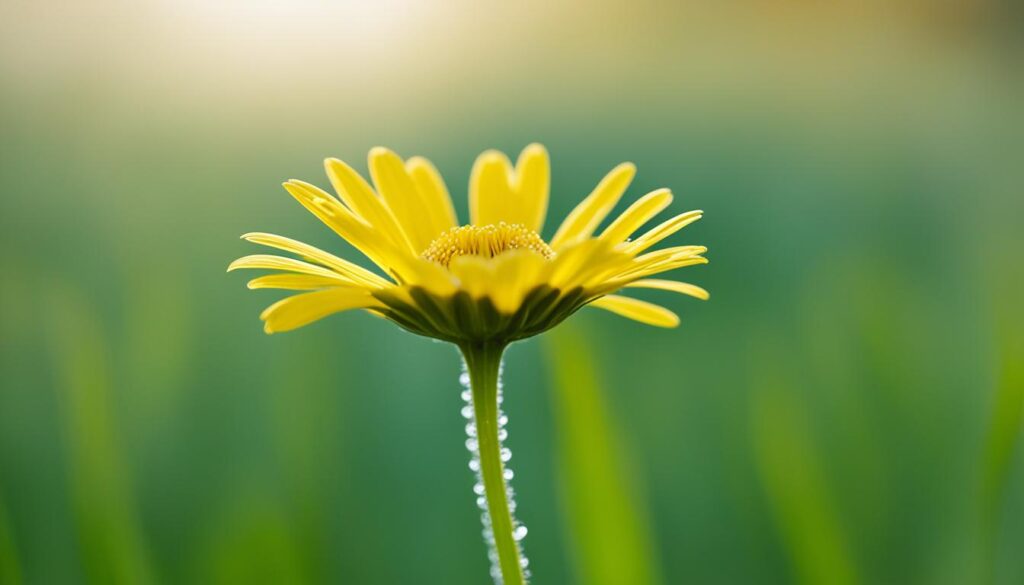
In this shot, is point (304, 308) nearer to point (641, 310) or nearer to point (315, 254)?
point (315, 254)

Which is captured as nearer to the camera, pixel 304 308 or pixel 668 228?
pixel 304 308

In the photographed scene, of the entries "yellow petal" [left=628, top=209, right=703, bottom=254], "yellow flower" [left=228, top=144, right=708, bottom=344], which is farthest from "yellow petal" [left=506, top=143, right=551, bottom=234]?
"yellow petal" [left=628, top=209, right=703, bottom=254]

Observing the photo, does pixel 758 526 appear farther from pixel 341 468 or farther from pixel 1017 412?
pixel 341 468

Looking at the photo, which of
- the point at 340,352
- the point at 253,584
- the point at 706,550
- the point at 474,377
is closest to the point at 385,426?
the point at 340,352

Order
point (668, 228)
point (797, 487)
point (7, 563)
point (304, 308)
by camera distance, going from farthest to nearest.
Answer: point (797, 487)
point (7, 563)
point (668, 228)
point (304, 308)

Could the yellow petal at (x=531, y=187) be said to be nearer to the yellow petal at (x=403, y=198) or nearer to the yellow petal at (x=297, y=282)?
the yellow petal at (x=403, y=198)

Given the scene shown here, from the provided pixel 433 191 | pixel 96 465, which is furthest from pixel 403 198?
pixel 96 465

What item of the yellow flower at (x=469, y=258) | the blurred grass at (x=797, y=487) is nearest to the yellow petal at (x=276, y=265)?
the yellow flower at (x=469, y=258)

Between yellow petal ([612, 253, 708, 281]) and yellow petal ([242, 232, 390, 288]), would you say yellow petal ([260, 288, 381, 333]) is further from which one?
yellow petal ([612, 253, 708, 281])
